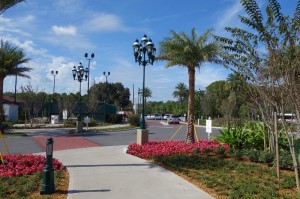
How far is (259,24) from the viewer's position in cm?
723

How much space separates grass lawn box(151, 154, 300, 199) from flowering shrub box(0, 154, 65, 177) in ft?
12.2

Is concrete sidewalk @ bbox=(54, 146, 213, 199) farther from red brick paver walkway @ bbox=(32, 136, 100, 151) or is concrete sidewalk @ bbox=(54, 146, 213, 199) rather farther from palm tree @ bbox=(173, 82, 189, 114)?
palm tree @ bbox=(173, 82, 189, 114)

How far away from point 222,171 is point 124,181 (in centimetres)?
296

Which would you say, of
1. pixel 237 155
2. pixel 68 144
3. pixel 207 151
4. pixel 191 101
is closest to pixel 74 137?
pixel 68 144

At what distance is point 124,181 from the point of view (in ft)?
28.8

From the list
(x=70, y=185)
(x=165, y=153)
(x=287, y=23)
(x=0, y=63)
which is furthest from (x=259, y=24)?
(x=0, y=63)

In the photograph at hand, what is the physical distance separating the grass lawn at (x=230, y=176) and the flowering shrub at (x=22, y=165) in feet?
12.2

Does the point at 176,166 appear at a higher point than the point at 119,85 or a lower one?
lower

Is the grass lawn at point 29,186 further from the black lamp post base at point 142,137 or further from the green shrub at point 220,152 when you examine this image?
the black lamp post base at point 142,137

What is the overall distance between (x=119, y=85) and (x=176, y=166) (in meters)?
89.1

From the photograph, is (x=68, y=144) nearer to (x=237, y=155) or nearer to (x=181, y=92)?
(x=237, y=155)

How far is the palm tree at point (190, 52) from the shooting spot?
15.9 m

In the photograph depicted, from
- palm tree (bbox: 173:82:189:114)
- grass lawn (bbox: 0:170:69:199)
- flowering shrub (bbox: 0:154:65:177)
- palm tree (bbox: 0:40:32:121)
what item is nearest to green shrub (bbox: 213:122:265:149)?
flowering shrub (bbox: 0:154:65:177)

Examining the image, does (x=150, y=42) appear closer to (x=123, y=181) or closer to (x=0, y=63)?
(x=123, y=181)
